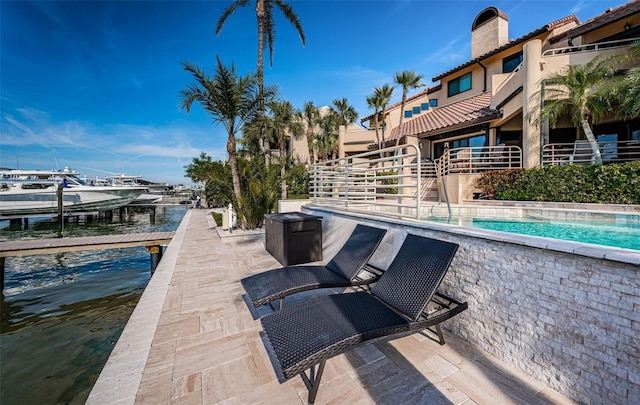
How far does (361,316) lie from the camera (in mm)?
2303

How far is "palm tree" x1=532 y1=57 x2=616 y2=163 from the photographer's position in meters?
9.59

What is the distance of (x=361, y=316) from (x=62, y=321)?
5.96 m

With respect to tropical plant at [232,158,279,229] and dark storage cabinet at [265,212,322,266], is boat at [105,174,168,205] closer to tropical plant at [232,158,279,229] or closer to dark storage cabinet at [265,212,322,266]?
tropical plant at [232,158,279,229]

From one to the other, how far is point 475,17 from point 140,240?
22619mm

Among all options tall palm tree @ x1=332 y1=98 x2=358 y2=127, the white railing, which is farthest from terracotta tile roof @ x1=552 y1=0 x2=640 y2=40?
tall palm tree @ x1=332 y1=98 x2=358 y2=127

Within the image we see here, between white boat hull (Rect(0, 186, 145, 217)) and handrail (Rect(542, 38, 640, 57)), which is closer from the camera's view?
handrail (Rect(542, 38, 640, 57))

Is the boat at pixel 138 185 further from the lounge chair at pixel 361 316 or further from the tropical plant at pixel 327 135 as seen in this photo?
the lounge chair at pixel 361 316

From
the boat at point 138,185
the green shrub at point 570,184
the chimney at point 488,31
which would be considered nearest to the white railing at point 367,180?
the green shrub at point 570,184

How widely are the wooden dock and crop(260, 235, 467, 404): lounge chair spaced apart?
6.89m

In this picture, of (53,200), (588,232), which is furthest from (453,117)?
(53,200)

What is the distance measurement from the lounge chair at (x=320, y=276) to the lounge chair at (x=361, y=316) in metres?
0.44

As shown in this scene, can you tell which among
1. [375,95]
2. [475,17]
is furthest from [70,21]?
[475,17]

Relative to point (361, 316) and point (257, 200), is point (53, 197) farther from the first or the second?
point (361, 316)

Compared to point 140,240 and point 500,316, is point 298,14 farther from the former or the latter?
point 500,316
